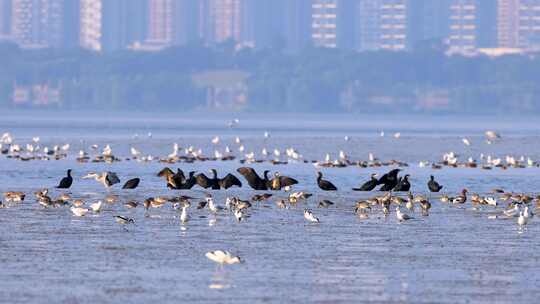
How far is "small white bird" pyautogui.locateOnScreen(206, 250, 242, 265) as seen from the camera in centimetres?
2486

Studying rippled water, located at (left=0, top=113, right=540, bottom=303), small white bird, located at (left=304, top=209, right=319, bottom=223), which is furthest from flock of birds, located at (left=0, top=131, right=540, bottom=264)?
rippled water, located at (left=0, top=113, right=540, bottom=303)

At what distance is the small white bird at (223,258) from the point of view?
2486 centimetres

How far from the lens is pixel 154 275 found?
24.1 meters

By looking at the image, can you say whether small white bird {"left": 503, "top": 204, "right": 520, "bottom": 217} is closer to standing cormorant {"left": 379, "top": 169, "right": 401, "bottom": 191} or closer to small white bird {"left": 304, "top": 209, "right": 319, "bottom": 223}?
small white bird {"left": 304, "top": 209, "right": 319, "bottom": 223}

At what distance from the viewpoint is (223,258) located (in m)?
24.9

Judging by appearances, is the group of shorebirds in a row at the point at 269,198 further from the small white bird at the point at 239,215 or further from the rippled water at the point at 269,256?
the rippled water at the point at 269,256

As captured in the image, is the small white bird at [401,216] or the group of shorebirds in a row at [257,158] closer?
the small white bird at [401,216]

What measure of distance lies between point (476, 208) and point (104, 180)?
8543 millimetres

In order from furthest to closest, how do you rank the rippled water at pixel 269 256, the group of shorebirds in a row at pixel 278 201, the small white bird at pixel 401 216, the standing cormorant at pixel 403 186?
the standing cormorant at pixel 403 186 < the group of shorebirds in a row at pixel 278 201 < the small white bird at pixel 401 216 < the rippled water at pixel 269 256

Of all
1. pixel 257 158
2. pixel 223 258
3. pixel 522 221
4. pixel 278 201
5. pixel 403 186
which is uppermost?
pixel 223 258

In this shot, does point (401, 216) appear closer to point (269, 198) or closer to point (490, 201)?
point (490, 201)

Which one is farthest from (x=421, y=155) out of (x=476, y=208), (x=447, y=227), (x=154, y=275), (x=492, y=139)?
(x=154, y=275)

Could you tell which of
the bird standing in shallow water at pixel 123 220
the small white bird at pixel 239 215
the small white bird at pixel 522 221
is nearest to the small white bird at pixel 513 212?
the small white bird at pixel 522 221

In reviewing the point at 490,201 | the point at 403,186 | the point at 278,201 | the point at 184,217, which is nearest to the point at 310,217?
the point at 184,217
